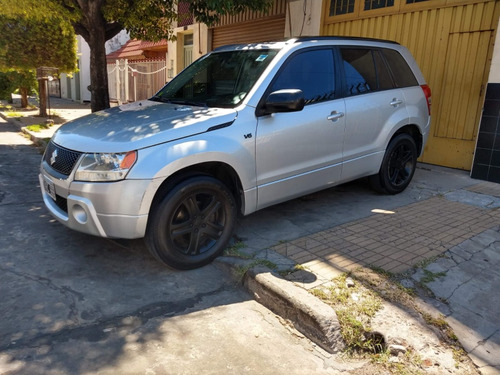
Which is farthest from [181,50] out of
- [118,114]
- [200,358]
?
[200,358]

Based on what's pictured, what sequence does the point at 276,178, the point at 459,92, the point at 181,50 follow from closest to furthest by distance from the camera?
the point at 276,178 < the point at 459,92 < the point at 181,50

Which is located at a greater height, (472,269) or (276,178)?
(276,178)

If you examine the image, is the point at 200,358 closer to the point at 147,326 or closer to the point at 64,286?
the point at 147,326

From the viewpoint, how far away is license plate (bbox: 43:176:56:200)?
378 centimetres

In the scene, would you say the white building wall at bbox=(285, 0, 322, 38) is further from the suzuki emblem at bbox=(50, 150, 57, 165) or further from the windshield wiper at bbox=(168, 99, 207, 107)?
the suzuki emblem at bbox=(50, 150, 57, 165)

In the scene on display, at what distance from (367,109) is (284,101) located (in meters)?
1.51

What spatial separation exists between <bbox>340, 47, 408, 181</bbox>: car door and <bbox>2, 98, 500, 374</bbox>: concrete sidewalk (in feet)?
2.15

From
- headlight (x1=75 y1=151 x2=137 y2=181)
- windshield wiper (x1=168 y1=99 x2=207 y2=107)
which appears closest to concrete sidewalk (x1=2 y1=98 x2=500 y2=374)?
headlight (x1=75 y1=151 x2=137 y2=181)

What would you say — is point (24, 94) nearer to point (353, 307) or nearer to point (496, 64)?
point (496, 64)

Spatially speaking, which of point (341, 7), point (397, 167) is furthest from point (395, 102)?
point (341, 7)

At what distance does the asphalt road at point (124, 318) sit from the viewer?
2.67 metres

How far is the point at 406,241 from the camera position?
13.8ft

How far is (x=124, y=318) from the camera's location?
10.2 feet

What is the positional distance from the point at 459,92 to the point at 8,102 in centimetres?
2139
